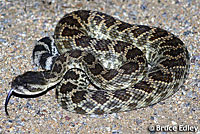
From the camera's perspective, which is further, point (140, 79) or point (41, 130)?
point (140, 79)

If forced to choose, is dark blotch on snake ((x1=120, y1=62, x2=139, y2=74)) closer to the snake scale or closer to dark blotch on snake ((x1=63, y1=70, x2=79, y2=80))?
the snake scale

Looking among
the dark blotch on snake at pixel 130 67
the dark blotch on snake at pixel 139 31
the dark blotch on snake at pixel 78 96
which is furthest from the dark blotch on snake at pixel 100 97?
the dark blotch on snake at pixel 139 31

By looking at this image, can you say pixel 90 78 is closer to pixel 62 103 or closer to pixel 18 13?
pixel 62 103

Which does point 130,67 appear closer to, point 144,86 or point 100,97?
point 144,86

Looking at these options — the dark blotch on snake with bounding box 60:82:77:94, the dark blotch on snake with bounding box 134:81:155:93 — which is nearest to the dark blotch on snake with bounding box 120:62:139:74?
the dark blotch on snake with bounding box 134:81:155:93

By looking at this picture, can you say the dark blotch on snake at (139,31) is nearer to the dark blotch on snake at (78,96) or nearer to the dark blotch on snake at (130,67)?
the dark blotch on snake at (130,67)

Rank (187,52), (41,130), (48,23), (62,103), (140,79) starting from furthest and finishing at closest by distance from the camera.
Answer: (48,23), (187,52), (140,79), (62,103), (41,130)

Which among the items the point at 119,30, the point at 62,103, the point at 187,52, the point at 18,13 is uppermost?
the point at 18,13

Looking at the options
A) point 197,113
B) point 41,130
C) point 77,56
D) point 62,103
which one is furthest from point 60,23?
point 197,113
